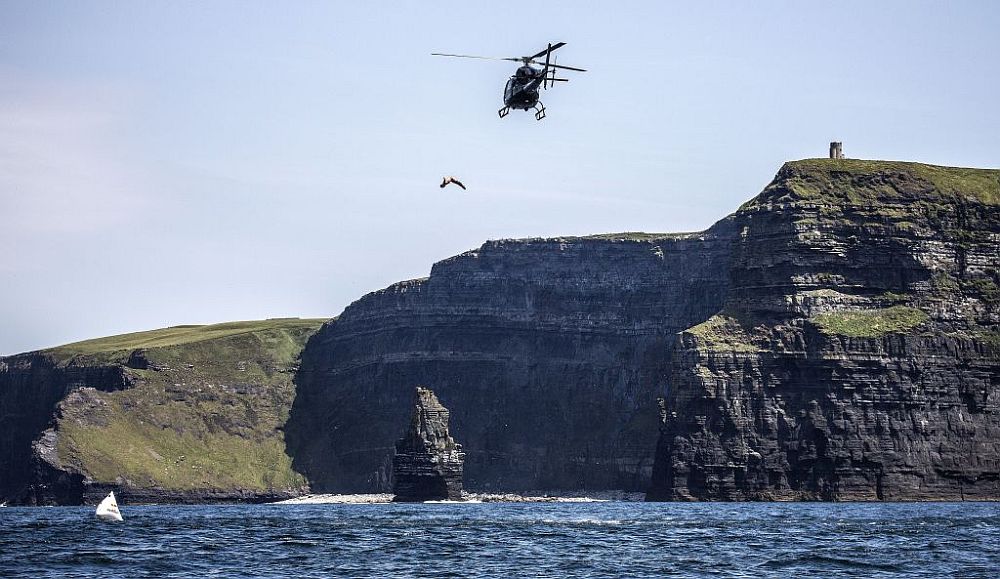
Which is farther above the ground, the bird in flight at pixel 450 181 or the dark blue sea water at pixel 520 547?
the bird in flight at pixel 450 181

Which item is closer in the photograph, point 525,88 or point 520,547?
point 525,88

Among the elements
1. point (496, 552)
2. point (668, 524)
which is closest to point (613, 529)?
point (668, 524)

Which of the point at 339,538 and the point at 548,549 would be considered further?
the point at 339,538

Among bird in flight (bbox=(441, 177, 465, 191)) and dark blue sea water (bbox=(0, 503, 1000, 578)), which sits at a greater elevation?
bird in flight (bbox=(441, 177, 465, 191))

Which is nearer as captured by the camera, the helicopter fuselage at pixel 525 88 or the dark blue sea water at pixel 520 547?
the dark blue sea water at pixel 520 547

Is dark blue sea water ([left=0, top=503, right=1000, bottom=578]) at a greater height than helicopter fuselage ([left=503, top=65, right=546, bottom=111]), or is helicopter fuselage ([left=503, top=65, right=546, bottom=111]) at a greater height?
helicopter fuselage ([left=503, top=65, right=546, bottom=111])

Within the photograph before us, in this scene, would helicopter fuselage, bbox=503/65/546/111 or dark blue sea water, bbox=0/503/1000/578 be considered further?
helicopter fuselage, bbox=503/65/546/111

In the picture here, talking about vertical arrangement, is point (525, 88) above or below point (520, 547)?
above

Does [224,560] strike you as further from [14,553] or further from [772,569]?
[772,569]
